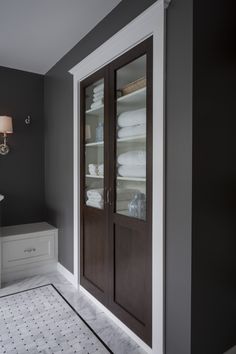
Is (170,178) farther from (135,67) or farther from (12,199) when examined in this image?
(12,199)

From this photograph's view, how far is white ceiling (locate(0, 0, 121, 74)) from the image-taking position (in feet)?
6.53

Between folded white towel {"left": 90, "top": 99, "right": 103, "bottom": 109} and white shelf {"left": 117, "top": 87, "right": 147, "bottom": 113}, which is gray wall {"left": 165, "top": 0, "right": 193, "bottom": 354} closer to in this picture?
white shelf {"left": 117, "top": 87, "right": 147, "bottom": 113}

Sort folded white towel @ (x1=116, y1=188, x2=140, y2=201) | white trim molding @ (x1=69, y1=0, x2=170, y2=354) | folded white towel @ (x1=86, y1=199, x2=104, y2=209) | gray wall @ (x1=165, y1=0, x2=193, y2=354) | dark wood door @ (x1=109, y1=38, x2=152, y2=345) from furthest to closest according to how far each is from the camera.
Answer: folded white towel @ (x1=86, y1=199, x2=104, y2=209) → folded white towel @ (x1=116, y1=188, x2=140, y2=201) → dark wood door @ (x1=109, y1=38, x2=152, y2=345) → white trim molding @ (x1=69, y1=0, x2=170, y2=354) → gray wall @ (x1=165, y1=0, x2=193, y2=354)

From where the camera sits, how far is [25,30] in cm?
238

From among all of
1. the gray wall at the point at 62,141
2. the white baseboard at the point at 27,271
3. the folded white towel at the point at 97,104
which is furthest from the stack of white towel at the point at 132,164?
the white baseboard at the point at 27,271

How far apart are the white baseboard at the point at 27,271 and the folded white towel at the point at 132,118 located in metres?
2.08

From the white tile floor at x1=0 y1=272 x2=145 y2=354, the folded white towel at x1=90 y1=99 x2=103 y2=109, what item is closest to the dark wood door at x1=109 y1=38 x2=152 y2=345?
the white tile floor at x1=0 y1=272 x2=145 y2=354

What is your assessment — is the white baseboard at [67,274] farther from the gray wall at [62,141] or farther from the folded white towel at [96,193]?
the folded white towel at [96,193]

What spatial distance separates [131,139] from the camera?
Result: 192 centimetres

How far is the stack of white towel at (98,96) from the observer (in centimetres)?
224

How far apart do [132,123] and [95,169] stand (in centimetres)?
66

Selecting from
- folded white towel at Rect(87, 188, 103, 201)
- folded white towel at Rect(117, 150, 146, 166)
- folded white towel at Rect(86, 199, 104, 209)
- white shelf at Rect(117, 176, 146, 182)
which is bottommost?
folded white towel at Rect(86, 199, 104, 209)

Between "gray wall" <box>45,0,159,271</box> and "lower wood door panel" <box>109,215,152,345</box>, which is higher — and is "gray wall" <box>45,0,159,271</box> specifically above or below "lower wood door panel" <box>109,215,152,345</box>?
above
